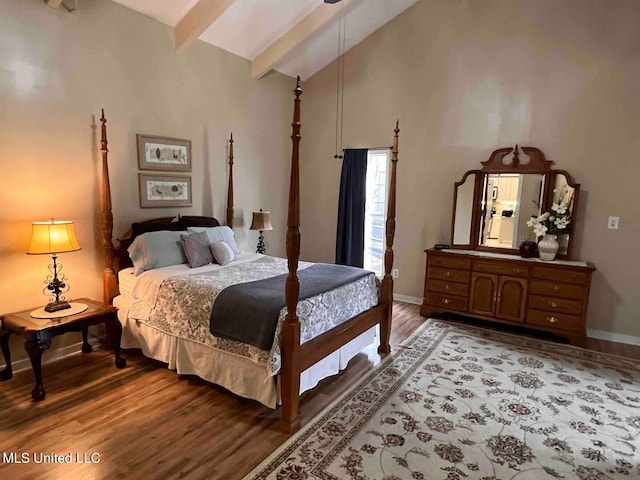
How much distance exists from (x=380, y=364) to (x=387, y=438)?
1.01 meters

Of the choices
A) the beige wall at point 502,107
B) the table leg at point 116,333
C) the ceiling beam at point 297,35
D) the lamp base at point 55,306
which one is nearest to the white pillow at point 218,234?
the table leg at point 116,333

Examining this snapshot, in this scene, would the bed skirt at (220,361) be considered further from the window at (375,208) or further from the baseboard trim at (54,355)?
the window at (375,208)

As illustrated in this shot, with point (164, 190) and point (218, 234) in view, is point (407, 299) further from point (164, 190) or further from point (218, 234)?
A: point (164, 190)

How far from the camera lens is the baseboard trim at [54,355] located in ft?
10.1

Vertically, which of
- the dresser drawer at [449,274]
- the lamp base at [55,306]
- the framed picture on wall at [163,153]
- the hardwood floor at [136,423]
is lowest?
the hardwood floor at [136,423]

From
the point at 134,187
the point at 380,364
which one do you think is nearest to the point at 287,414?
the point at 380,364

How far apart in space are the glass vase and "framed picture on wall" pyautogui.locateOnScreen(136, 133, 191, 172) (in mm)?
3911

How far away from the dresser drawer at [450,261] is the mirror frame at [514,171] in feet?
1.04

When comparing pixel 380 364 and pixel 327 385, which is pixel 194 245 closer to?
pixel 327 385

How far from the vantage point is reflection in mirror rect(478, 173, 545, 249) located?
4246 millimetres

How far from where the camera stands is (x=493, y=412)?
2.62 metres

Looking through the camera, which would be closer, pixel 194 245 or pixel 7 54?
pixel 7 54

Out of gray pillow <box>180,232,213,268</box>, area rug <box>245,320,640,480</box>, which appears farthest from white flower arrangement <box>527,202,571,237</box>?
gray pillow <box>180,232,213,268</box>

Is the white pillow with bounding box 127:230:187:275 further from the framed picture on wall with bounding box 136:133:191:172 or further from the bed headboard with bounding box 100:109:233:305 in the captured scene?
the framed picture on wall with bounding box 136:133:191:172
